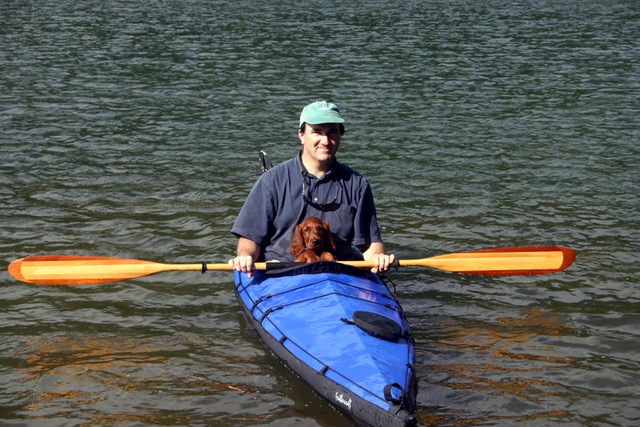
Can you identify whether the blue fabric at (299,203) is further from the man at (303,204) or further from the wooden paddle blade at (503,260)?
the wooden paddle blade at (503,260)

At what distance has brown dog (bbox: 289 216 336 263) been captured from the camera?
7.59m

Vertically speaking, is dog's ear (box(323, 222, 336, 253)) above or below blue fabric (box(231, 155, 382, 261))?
below

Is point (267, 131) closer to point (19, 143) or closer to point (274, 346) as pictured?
point (19, 143)

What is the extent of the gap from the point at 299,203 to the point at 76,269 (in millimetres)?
2257

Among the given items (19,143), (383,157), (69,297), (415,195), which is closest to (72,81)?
(19,143)

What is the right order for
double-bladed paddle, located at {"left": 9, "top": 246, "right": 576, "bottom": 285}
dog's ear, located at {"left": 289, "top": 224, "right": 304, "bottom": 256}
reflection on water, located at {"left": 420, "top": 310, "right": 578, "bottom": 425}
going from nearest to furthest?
reflection on water, located at {"left": 420, "top": 310, "right": 578, "bottom": 425}, dog's ear, located at {"left": 289, "top": 224, "right": 304, "bottom": 256}, double-bladed paddle, located at {"left": 9, "top": 246, "right": 576, "bottom": 285}

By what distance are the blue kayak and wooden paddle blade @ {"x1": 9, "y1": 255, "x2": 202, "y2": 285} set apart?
98 centimetres

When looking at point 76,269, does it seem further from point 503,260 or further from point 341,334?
point 503,260

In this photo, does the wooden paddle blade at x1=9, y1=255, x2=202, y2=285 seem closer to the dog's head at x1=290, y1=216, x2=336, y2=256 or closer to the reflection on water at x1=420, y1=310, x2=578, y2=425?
the dog's head at x1=290, y1=216, x2=336, y2=256

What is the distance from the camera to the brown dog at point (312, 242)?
7.59 m

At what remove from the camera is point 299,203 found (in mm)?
7824

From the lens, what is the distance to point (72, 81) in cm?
1978

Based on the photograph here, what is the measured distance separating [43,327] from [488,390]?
4034 mm

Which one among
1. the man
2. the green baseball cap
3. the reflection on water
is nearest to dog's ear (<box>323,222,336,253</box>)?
the man
